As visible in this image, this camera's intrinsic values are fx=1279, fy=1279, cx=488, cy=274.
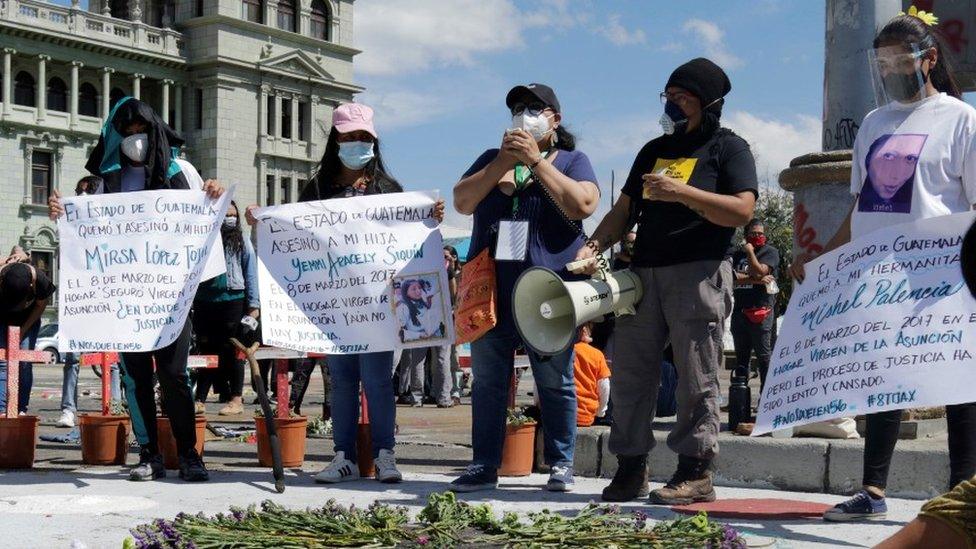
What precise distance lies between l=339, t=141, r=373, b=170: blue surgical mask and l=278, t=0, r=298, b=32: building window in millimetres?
63568

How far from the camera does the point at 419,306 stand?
21.9ft

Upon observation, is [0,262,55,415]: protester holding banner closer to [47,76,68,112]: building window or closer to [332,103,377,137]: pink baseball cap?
[332,103,377,137]: pink baseball cap

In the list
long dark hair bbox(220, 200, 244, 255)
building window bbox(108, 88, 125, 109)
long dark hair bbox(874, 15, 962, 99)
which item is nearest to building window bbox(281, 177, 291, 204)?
building window bbox(108, 88, 125, 109)

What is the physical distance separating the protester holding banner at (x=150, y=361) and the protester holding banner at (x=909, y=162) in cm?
320

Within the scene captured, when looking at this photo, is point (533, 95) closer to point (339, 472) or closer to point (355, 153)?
point (355, 153)

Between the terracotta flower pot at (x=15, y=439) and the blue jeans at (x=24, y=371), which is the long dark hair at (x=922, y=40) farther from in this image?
the blue jeans at (x=24, y=371)

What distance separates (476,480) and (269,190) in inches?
2442

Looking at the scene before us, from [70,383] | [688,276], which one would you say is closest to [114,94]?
[70,383]

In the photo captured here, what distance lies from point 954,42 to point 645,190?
930 centimetres

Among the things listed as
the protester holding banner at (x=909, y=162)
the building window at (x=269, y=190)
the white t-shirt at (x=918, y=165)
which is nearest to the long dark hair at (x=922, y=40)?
the protester holding banner at (x=909, y=162)

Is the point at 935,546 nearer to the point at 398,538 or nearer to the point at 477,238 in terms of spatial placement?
the point at 398,538

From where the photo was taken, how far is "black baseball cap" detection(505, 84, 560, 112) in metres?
6.11

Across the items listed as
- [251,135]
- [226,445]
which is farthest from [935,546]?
[251,135]

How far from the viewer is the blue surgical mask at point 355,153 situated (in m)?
6.70
